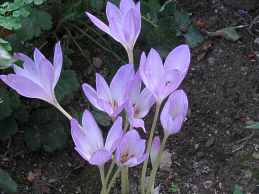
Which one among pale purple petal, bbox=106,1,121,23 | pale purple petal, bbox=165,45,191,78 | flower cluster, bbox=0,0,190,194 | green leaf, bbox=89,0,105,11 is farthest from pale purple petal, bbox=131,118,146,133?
green leaf, bbox=89,0,105,11

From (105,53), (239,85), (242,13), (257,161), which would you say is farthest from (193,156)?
(242,13)

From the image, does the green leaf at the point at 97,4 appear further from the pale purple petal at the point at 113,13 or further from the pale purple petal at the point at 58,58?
the pale purple petal at the point at 58,58

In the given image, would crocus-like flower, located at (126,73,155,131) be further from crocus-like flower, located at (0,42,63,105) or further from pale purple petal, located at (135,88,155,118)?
crocus-like flower, located at (0,42,63,105)

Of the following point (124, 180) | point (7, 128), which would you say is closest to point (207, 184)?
point (124, 180)

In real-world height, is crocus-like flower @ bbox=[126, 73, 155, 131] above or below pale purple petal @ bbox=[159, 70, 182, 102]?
below

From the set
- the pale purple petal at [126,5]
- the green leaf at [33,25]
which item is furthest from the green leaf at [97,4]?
the pale purple petal at [126,5]
